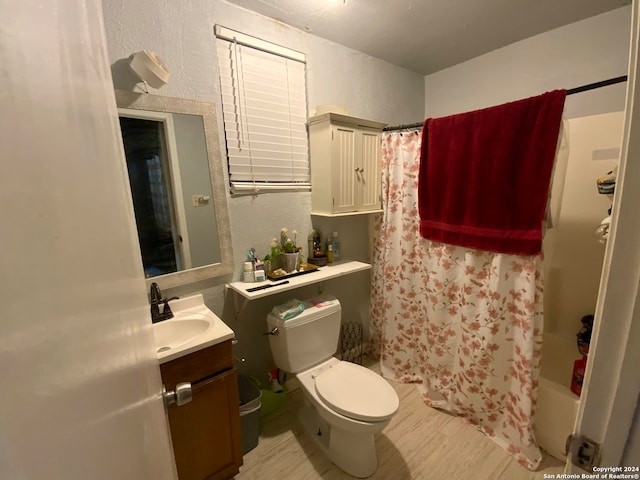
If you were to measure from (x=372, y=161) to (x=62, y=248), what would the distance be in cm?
187

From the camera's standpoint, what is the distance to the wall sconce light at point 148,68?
109 centimetres

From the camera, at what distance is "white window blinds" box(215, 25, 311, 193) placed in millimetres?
1477

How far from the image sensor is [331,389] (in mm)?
1420

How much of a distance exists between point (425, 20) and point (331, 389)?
2.16 m

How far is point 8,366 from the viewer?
0.43 ft

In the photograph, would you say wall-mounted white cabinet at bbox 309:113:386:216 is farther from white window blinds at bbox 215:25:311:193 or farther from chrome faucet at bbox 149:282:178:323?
chrome faucet at bbox 149:282:178:323

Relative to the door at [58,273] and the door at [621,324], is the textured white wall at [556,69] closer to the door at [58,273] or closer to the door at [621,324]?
the door at [621,324]

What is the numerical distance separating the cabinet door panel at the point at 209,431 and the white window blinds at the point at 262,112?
3.26 feet

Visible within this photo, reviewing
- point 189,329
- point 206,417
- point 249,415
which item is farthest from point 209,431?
point 189,329

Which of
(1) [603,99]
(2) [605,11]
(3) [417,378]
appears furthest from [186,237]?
(2) [605,11]

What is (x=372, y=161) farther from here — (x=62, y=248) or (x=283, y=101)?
(x=62, y=248)

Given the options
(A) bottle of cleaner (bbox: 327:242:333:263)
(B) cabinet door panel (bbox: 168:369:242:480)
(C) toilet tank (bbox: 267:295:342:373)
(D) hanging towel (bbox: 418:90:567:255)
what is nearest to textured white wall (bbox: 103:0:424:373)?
(A) bottle of cleaner (bbox: 327:242:333:263)

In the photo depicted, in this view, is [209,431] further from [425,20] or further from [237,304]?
[425,20]

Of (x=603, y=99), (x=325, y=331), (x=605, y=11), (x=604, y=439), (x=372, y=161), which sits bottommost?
(x=325, y=331)
